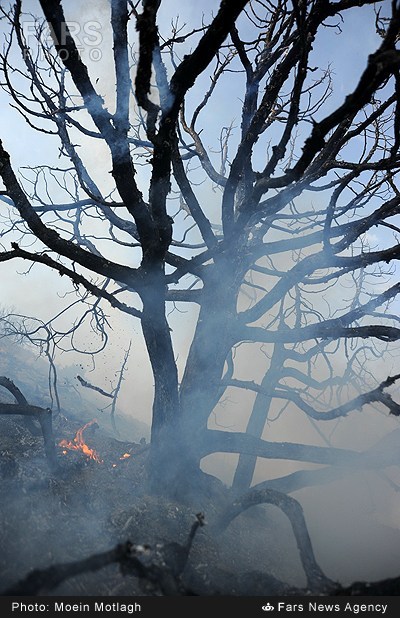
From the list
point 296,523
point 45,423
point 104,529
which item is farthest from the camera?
point 45,423

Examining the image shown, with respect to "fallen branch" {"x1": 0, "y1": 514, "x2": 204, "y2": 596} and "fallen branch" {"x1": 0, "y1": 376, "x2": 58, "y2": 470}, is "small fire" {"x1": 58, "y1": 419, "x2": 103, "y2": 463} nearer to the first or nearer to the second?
"fallen branch" {"x1": 0, "y1": 376, "x2": 58, "y2": 470}

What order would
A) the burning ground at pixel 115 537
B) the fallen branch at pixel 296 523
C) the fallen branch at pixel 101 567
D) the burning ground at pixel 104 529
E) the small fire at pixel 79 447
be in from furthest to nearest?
1. the small fire at pixel 79 447
2. the burning ground at pixel 104 529
3. the fallen branch at pixel 296 523
4. the burning ground at pixel 115 537
5. the fallen branch at pixel 101 567

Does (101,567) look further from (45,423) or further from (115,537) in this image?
(45,423)

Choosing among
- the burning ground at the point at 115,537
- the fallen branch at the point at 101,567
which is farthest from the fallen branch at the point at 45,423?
the fallen branch at the point at 101,567

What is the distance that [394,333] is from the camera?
4.16m

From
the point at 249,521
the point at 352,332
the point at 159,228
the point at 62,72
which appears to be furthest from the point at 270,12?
the point at 249,521

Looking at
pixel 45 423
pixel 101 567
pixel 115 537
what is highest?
pixel 45 423

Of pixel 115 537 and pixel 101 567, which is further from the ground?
pixel 101 567

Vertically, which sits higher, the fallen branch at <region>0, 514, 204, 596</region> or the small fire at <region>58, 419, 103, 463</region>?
the fallen branch at <region>0, 514, 204, 596</region>

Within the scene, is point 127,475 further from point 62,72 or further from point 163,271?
point 62,72

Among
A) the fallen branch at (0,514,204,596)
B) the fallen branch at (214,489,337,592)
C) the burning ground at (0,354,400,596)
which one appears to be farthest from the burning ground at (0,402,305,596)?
the fallen branch at (214,489,337,592)

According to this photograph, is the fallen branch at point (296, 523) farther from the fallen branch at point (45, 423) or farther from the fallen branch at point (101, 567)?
the fallen branch at point (45, 423)

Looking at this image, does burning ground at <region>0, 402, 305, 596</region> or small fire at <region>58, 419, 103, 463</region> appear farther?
small fire at <region>58, 419, 103, 463</region>

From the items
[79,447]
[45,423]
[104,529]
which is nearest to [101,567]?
[104,529]
